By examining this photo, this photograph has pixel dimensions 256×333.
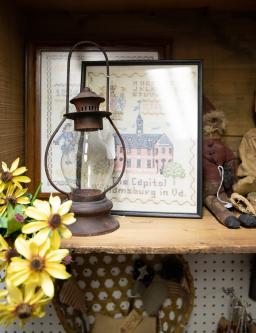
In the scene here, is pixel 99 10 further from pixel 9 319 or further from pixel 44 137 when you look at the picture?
pixel 9 319

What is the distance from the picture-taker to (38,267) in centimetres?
48

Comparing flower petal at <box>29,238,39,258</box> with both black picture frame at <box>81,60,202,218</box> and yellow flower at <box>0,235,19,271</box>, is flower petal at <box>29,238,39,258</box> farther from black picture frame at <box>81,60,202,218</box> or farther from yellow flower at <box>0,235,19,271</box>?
black picture frame at <box>81,60,202,218</box>

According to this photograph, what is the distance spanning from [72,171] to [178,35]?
0.44 meters

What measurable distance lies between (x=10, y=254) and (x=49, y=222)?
0.29 ft

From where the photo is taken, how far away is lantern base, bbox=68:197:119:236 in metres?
0.63

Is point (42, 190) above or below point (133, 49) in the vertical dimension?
below

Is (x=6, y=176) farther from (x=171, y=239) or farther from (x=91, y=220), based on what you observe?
(x=171, y=239)

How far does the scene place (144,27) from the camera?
83cm

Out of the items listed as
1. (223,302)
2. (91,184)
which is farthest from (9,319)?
(223,302)

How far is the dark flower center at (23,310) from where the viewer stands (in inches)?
18.6

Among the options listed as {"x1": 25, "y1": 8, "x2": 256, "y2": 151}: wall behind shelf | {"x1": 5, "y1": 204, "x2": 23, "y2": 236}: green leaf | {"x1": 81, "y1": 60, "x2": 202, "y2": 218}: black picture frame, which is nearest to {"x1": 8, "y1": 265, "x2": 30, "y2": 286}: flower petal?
{"x1": 5, "y1": 204, "x2": 23, "y2": 236}: green leaf

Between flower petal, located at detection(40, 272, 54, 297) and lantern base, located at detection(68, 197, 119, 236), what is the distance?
16 cm

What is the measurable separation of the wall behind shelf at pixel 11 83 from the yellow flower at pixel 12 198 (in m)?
0.11

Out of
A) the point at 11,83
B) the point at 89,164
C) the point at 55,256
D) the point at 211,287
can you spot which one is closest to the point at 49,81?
the point at 11,83
